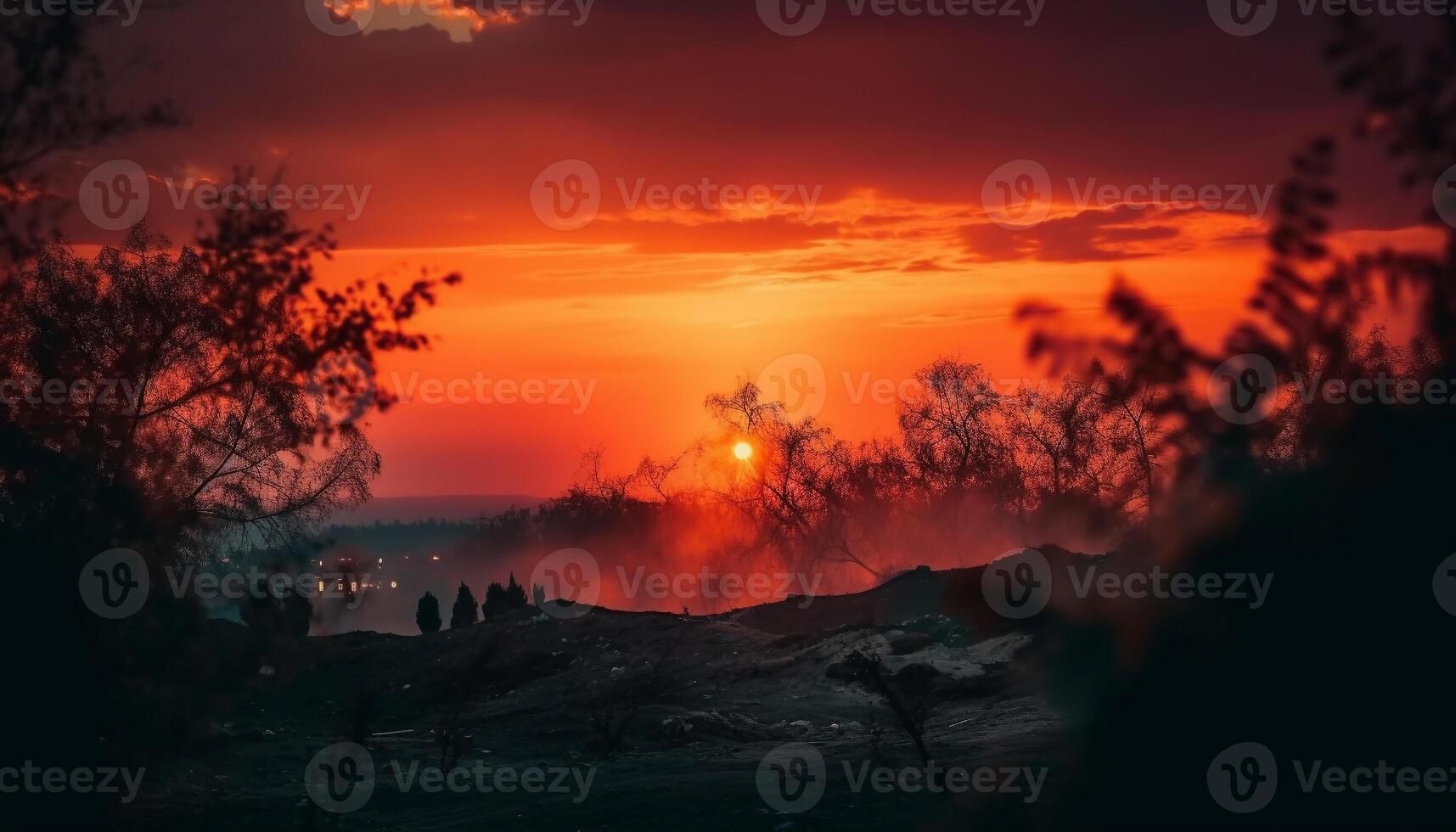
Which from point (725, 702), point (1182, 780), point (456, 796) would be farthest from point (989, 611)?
point (1182, 780)

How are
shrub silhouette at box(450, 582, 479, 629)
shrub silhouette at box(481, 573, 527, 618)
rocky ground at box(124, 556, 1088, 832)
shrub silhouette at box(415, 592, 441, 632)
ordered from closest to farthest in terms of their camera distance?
rocky ground at box(124, 556, 1088, 832) < shrub silhouette at box(450, 582, 479, 629) < shrub silhouette at box(415, 592, 441, 632) < shrub silhouette at box(481, 573, 527, 618)

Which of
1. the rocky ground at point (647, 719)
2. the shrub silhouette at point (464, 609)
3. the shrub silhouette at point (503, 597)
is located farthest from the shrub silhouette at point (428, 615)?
the rocky ground at point (647, 719)

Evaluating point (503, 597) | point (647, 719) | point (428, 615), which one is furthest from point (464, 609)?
point (647, 719)

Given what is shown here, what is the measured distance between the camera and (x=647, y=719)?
22.0 metres

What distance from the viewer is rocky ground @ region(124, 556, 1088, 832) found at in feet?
46.3

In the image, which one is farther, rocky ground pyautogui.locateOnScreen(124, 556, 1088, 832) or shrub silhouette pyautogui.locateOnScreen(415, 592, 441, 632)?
shrub silhouette pyautogui.locateOnScreen(415, 592, 441, 632)

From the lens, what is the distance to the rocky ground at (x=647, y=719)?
46.3 ft

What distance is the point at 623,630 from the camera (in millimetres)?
33000

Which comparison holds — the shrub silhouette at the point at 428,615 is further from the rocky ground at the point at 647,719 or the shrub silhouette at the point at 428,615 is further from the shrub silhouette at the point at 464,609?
the rocky ground at the point at 647,719

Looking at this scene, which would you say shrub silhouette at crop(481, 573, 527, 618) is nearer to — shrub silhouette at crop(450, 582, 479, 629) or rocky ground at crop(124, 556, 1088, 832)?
shrub silhouette at crop(450, 582, 479, 629)

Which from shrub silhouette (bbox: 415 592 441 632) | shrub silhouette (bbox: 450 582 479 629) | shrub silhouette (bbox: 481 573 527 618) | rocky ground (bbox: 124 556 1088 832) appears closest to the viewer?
rocky ground (bbox: 124 556 1088 832)

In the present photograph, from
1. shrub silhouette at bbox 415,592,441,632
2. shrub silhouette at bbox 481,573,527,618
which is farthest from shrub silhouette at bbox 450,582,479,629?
shrub silhouette at bbox 415,592,441,632

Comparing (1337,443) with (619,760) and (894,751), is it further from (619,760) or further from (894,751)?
(619,760)

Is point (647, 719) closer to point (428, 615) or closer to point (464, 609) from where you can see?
point (428, 615)
